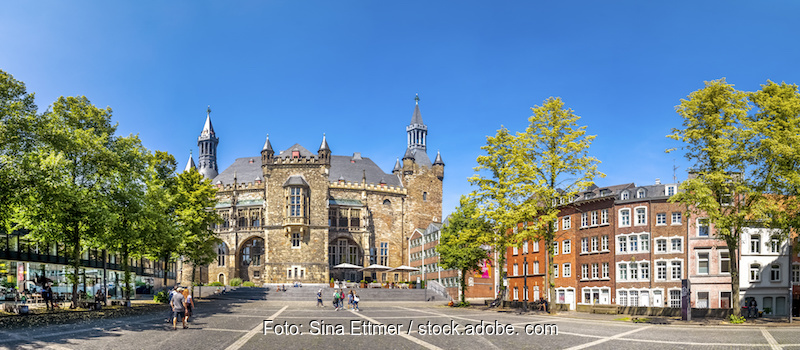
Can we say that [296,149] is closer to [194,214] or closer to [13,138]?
[194,214]

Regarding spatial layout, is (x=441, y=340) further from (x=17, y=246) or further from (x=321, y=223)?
(x=321, y=223)

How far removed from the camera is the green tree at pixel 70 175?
28195 millimetres

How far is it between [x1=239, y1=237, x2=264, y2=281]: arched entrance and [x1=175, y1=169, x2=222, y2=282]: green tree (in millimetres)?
36745

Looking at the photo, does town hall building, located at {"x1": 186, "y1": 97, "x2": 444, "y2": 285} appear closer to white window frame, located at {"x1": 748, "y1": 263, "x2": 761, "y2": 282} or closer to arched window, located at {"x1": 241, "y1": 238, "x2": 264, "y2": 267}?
arched window, located at {"x1": 241, "y1": 238, "x2": 264, "y2": 267}

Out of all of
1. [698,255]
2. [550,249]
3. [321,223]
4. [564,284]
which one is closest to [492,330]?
[550,249]

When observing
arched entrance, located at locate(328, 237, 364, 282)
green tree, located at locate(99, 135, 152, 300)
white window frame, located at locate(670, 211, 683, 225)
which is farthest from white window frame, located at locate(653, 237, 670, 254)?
arched entrance, located at locate(328, 237, 364, 282)

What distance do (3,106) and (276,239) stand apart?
5597 cm

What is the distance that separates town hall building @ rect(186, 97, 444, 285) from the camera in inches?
3295

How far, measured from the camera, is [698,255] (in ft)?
163

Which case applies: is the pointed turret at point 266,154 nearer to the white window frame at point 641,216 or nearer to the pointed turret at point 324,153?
the pointed turret at point 324,153

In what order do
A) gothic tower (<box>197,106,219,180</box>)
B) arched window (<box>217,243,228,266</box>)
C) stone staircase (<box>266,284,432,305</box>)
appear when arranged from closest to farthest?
stone staircase (<box>266,284,432,305</box>) < arched window (<box>217,243,228,266</box>) < gothic tower (<box>197,106,219,180</box>)

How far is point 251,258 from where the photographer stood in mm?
93500

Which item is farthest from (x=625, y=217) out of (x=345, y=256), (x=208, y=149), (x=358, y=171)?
(x=208, y=149)

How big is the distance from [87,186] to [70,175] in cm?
281
